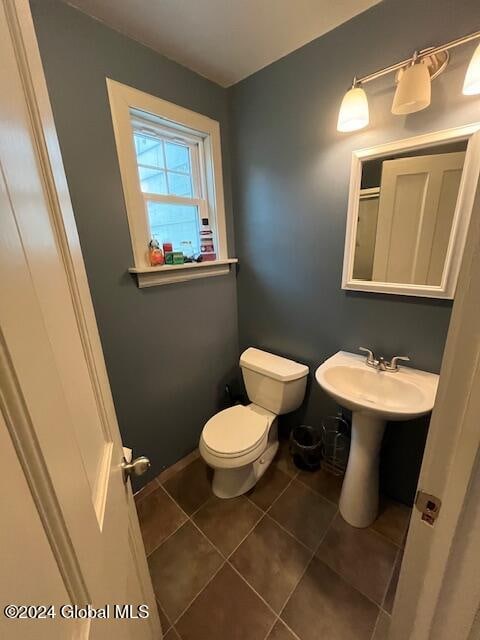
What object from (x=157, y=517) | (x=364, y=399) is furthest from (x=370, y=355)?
(x=157, y=517)

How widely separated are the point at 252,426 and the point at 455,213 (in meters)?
1.43

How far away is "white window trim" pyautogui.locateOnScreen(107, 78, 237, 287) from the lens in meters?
1.22

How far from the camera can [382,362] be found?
1326 mm

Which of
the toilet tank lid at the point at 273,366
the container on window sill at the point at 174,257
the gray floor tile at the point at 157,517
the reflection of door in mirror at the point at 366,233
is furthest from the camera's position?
the toilet tank lid at the point at 273,366

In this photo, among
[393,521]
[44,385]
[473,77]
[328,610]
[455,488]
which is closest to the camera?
[44,385]

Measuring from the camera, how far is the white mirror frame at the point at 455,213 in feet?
3.34

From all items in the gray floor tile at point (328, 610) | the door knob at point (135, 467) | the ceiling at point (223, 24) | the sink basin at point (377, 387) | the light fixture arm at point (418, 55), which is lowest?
the gray floor tile at point (328, 610)


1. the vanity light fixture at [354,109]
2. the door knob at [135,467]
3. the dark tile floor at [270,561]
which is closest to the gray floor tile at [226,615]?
the dark tile floor at [270,561]

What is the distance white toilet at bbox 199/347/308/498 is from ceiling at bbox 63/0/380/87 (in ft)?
5.43

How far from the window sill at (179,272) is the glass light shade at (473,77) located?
127 cm

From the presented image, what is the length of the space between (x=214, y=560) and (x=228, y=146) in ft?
7.58

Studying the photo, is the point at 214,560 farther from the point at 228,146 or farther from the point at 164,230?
the point at 228,146

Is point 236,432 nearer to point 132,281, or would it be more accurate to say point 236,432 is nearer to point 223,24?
point 132,281

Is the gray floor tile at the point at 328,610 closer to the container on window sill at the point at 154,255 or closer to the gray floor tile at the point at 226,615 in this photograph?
the gray floor tile at the point at 226,615
